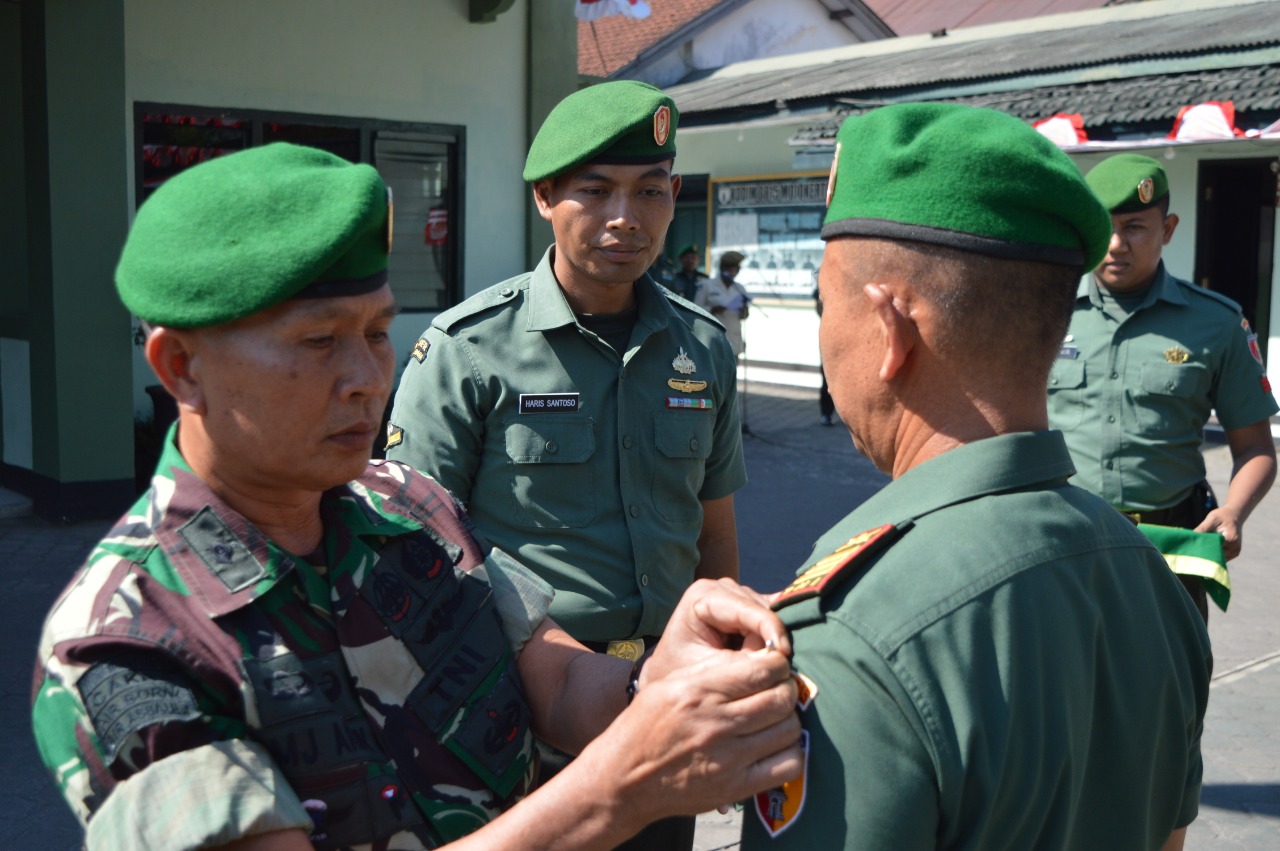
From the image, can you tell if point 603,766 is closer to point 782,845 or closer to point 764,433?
point 782,845

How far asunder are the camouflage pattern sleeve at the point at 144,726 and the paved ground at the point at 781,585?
294 centimetres

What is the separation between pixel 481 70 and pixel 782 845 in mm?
9411

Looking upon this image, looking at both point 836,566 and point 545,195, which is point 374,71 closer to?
point 545,195

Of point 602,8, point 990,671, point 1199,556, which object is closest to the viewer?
point 990,671

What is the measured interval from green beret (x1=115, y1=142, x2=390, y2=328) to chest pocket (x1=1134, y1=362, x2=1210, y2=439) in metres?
3.18

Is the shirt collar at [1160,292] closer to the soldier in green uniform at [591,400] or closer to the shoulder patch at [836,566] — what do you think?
the soldier in green uniform at [591,400]

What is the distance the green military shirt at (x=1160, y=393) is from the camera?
13.1ft


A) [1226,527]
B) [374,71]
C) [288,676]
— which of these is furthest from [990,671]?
[374,71]

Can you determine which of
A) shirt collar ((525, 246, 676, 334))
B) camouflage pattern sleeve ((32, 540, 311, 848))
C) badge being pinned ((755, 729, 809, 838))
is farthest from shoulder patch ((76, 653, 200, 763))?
shirt collar ((525, 246, 676, 334))

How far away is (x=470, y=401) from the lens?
272 centimetres

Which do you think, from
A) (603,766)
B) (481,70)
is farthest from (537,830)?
(481,70)

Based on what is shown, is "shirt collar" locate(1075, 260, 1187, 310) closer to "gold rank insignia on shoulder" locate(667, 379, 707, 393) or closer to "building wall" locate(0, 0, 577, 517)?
"gold rank insignia on shoulder" locate(667, 379, 707, 393)

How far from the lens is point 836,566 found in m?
1.39

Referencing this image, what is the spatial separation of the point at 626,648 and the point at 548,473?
422 millimetres
